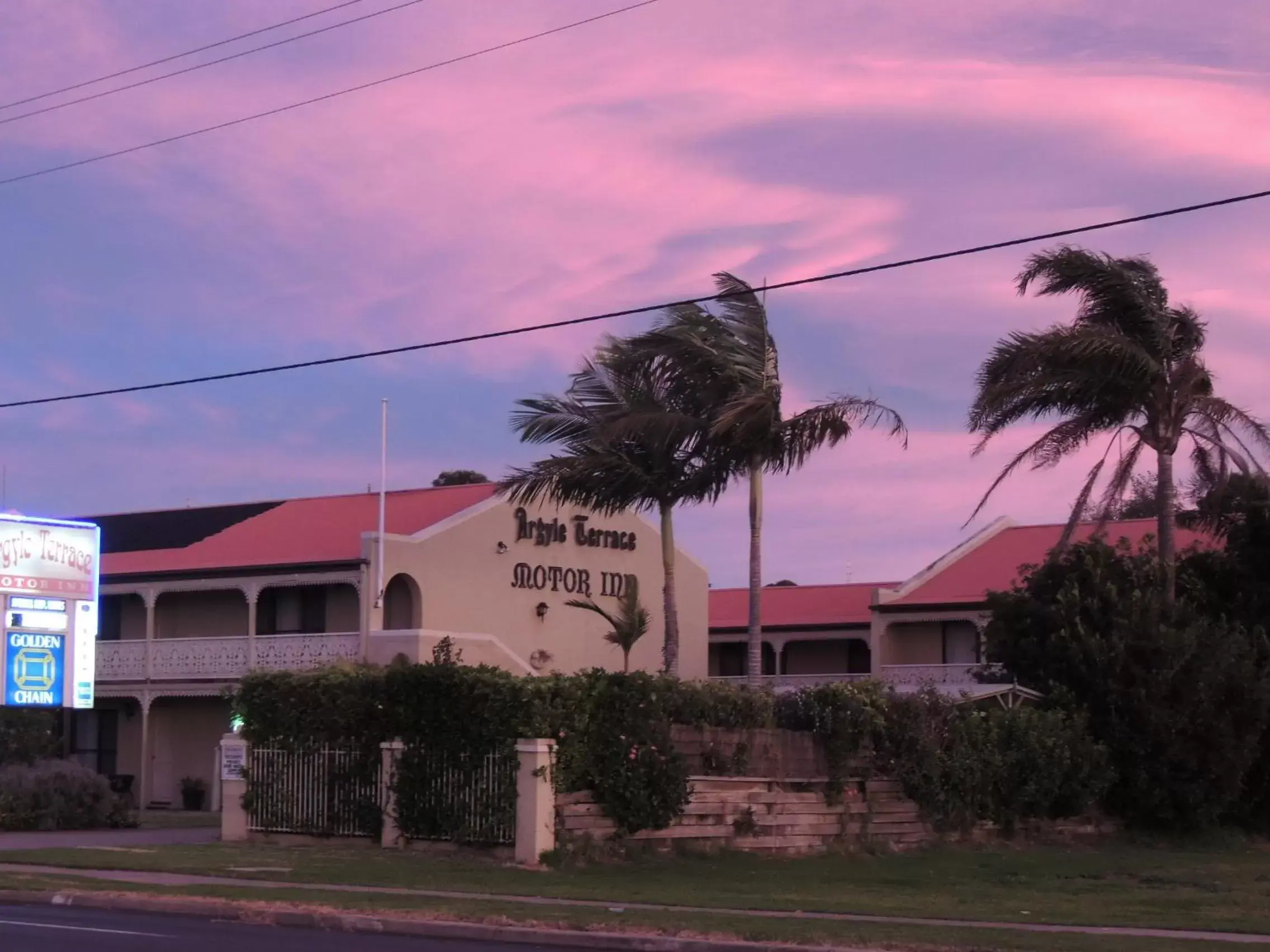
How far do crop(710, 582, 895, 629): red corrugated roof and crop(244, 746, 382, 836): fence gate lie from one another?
24.5 m

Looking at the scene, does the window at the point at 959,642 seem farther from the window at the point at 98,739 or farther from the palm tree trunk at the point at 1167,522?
the window at the point at 98,739

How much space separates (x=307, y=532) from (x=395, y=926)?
88.8 feet

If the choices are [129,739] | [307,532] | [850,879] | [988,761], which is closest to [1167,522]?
[988,761]

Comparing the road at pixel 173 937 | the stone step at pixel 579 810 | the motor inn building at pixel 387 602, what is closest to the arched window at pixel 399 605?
the motor inn building at pixel 387 602

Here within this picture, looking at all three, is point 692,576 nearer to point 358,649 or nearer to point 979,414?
point 358,649

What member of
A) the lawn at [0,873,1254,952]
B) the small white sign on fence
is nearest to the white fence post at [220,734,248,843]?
the small white sign on fence

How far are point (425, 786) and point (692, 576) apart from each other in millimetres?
23473

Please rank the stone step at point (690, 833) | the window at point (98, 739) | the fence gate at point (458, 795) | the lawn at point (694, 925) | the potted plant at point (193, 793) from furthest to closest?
the window at point (98, 739) < the potted plant at point (193, 793) < the stone step at point (690, 833) < the fence gate at point (458, 795) < the lawn at point (694, 925)

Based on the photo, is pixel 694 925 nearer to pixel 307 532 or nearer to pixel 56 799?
pixel 56 799

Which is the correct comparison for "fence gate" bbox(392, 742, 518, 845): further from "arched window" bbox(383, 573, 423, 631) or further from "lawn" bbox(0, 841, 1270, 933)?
"arched window" bbox(383, 573, 423, 631)

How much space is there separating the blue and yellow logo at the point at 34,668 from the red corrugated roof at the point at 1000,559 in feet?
78.5

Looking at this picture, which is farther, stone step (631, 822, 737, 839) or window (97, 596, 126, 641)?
window (97, 596, 126, 641)

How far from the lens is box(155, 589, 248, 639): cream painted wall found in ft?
140

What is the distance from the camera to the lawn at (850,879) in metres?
18.8
